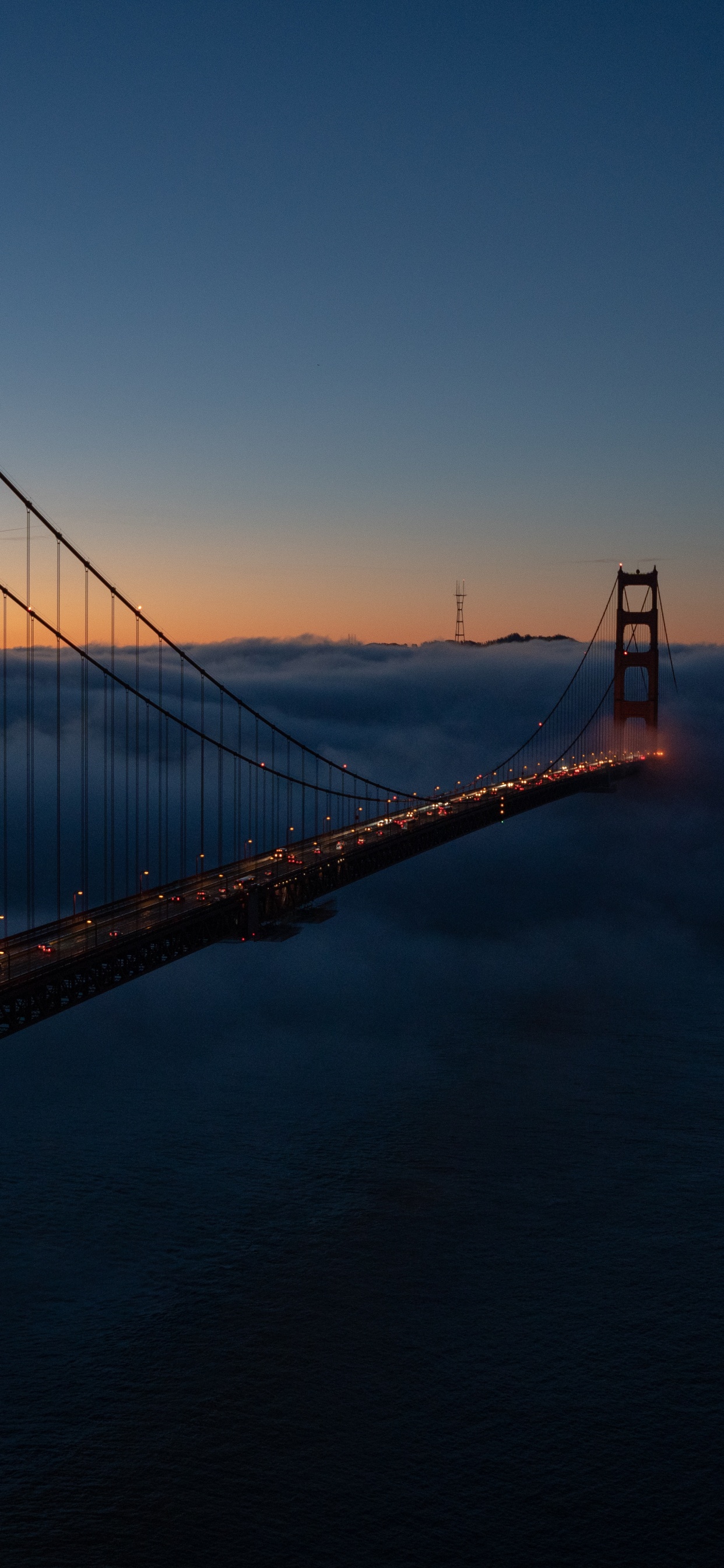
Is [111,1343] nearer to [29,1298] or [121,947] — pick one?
[29,1298]

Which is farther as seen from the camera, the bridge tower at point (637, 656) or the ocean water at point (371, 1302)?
the bridge tower at point (637, 656)

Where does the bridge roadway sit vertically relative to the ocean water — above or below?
above

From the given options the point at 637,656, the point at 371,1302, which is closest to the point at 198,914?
the point at 371,1302

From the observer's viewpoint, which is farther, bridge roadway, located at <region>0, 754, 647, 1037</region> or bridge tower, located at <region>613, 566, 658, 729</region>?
bridge tower, located at <region>613, 566, 658, 729</region>

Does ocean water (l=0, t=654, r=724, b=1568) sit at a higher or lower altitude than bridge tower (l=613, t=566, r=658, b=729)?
lower

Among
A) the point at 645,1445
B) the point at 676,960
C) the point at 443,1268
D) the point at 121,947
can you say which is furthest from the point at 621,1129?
the point at 676,960
